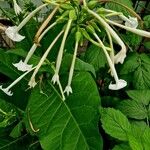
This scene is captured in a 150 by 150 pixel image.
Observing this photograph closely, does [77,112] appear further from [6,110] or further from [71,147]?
[6,110]

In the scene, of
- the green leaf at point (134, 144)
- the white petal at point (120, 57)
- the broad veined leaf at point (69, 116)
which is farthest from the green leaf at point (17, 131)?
the white petal at point (120, 57)

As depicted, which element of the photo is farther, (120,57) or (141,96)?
(141,96)

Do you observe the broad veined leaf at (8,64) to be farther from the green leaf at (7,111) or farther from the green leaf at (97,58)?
the green leaf at (97,58)

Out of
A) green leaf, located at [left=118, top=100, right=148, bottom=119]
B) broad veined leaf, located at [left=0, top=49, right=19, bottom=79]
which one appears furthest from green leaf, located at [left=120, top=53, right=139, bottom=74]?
broad veined leaf, located at [left=0, top=49, right=19, bottom=79]

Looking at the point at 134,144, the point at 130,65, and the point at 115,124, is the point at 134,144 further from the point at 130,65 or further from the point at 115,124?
the point at 130,65

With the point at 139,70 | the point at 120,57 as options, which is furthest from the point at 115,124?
the point at 120,57

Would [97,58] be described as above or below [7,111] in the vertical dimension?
above
